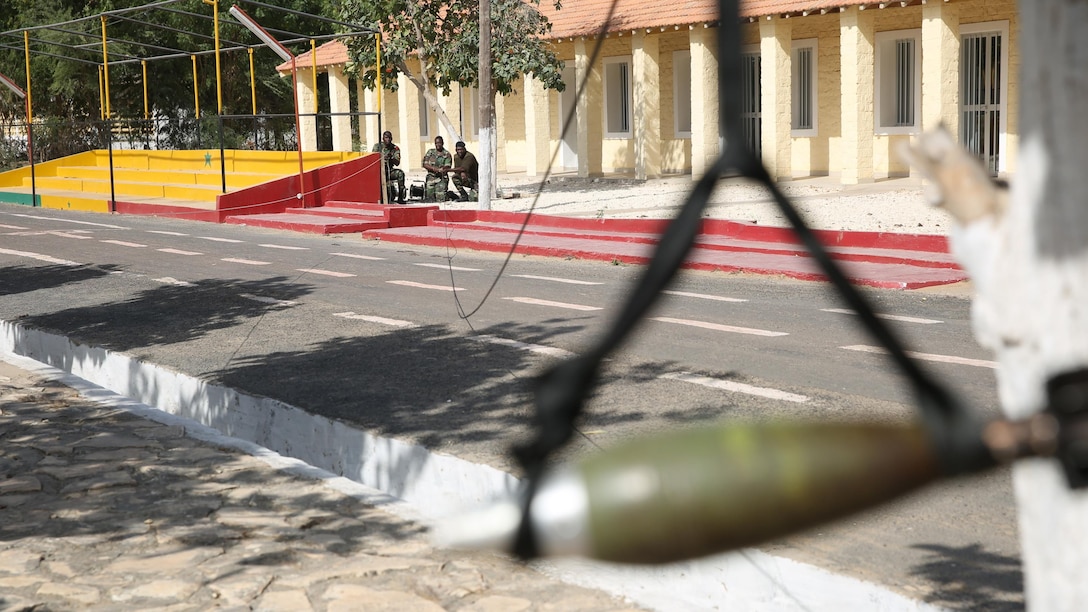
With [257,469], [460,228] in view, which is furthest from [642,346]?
[460,228]

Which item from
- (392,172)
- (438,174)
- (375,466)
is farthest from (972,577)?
(392,172)

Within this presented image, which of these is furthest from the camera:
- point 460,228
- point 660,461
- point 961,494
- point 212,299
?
point 460,228

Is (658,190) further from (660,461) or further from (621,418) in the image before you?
(660,461)

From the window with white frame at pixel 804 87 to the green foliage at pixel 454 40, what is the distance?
4.63 meters

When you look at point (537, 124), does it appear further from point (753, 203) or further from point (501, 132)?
point (753, 203)

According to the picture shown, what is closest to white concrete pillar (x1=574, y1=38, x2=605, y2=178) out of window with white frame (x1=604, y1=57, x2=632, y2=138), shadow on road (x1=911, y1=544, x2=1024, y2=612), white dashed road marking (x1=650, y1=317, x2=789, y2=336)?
window with white frame (x1=604, y1=57, x2=632, y2=138)

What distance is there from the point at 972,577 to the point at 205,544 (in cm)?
288

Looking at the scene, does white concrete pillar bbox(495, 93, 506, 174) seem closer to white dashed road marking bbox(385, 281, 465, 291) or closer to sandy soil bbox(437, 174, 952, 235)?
sandy soil bbox(437, 174, 952, 235)

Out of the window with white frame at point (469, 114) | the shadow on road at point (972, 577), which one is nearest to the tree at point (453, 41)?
the window with white frame at point (469, 114)

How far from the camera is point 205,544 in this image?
16.5ft

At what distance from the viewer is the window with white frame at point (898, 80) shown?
22094 mm

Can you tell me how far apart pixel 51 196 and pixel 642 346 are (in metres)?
22.1

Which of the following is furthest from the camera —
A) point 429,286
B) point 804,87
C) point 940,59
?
point 804,87

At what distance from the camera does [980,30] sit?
820 inches
